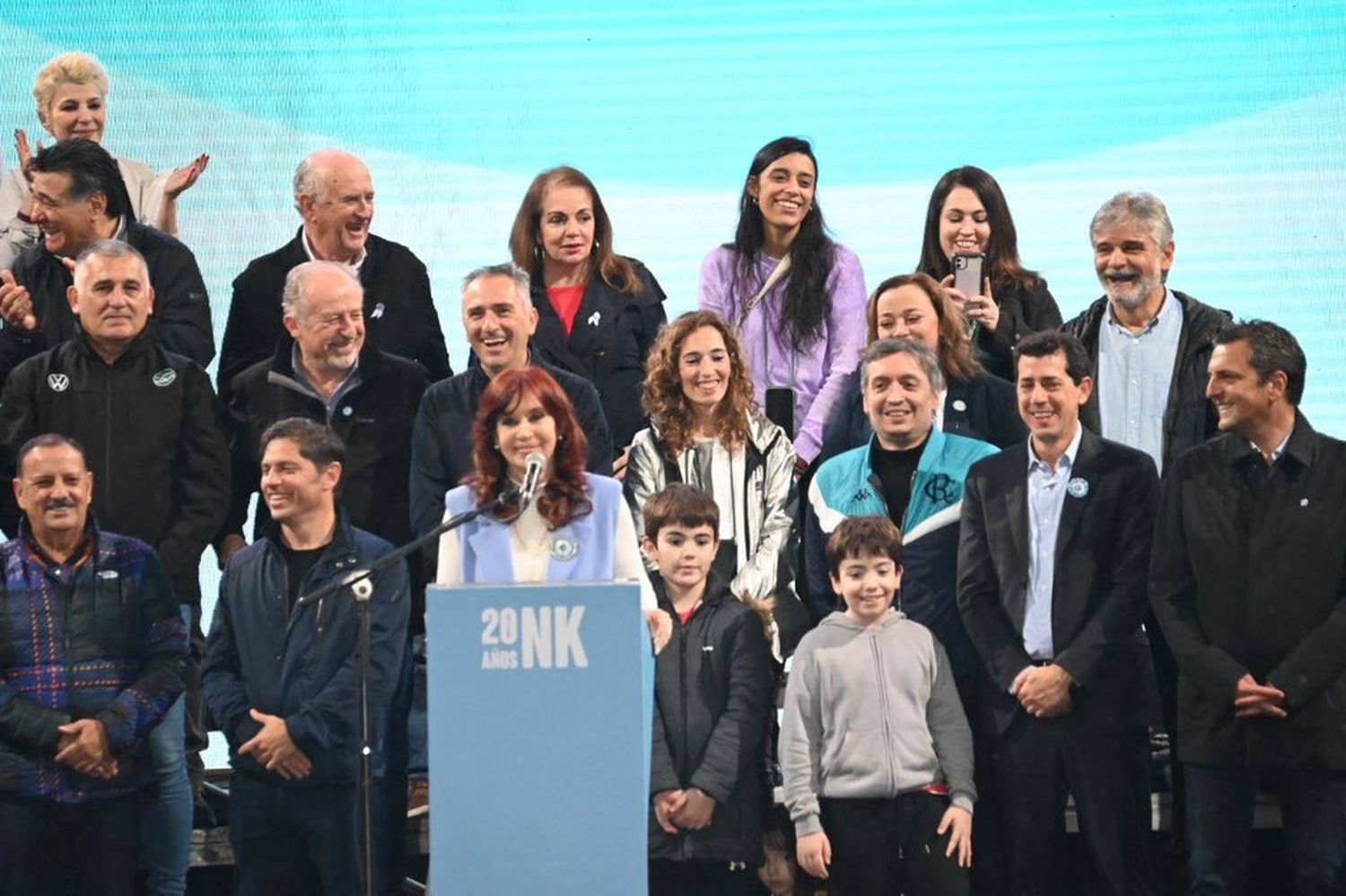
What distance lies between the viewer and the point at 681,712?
5707 mm

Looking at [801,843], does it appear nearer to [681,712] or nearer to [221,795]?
[681,712]

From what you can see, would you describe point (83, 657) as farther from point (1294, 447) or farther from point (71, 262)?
point (1294, 447)

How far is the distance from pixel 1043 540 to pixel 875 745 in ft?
2.27

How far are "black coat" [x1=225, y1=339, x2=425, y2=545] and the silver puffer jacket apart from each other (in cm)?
64

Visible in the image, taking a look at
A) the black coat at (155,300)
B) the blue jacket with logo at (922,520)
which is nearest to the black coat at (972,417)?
the blue jacket with logo at (922,520)

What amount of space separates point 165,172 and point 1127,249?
3.05 meters

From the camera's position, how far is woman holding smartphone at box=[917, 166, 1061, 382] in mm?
6668

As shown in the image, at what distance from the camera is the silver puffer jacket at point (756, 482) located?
19.7 feet

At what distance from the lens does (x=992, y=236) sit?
22.1 feet

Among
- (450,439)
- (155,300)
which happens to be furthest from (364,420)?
(155,300)

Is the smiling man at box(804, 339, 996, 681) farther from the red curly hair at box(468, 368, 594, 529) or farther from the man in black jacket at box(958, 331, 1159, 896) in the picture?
the red curly hair at box(468, 368, 594, 529)

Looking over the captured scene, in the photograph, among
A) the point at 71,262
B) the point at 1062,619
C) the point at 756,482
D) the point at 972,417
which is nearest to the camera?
the point at 1062,619

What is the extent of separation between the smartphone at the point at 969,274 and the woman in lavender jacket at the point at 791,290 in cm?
31

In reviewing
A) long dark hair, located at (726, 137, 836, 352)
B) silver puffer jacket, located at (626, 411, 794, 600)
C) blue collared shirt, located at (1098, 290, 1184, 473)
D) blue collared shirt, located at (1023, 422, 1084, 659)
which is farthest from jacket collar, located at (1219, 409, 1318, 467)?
long dark hair, located at (726, 137, 836, 352)
